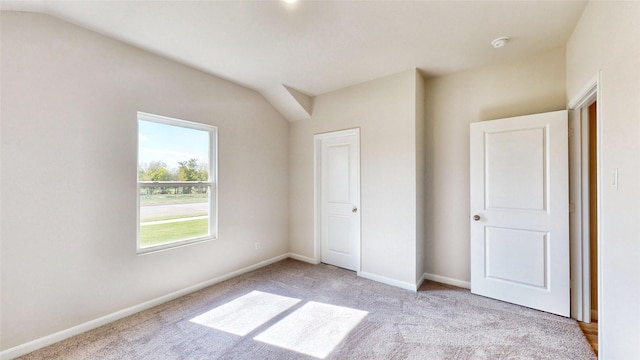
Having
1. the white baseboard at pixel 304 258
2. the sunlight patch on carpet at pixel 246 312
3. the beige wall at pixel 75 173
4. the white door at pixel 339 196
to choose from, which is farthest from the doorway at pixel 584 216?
the beige wall at pixel 75 173

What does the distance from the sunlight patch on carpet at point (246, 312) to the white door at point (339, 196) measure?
125 cm

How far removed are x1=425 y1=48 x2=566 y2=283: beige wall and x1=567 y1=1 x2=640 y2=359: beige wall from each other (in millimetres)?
901

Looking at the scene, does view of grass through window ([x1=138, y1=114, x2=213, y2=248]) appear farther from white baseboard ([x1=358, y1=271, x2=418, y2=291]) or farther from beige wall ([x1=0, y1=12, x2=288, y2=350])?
white baseboard ([x1=358, y1=271, x2=418, y2=291])

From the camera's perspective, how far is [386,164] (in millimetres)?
3252

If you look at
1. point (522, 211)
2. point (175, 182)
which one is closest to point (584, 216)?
point (522, 211)

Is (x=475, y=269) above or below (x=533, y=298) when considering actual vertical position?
above

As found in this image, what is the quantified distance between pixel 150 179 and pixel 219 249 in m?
1.20

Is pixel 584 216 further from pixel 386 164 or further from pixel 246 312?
pixel 246 312

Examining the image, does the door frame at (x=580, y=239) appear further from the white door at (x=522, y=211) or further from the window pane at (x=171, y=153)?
the window pane at (x=171, y=153)

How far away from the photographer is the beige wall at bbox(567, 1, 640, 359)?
1.33 metres

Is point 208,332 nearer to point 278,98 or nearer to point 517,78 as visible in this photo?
point 278,98

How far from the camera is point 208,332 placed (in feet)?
7.25

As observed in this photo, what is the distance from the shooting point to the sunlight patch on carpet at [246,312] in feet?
7.55

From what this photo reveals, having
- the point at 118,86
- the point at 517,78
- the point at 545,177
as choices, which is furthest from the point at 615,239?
the point at 118,86
